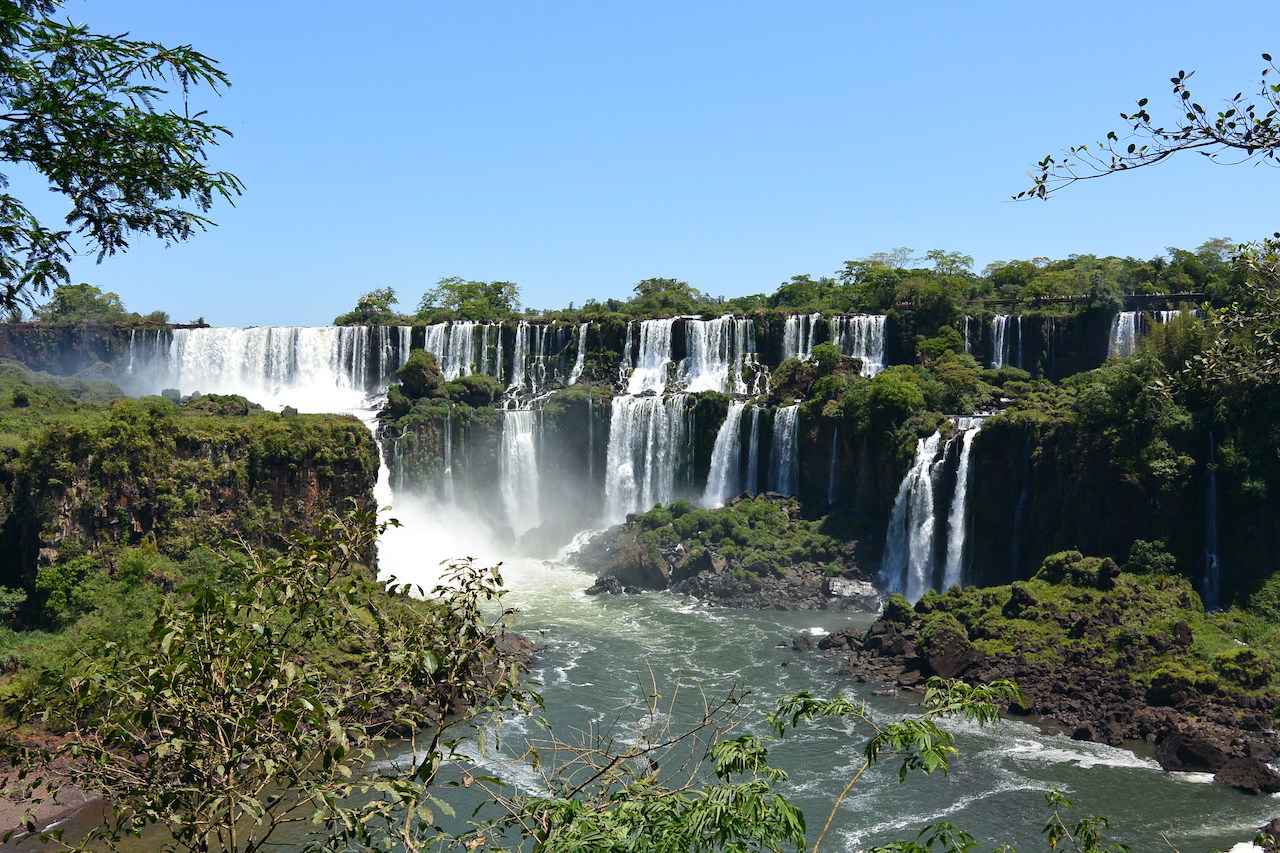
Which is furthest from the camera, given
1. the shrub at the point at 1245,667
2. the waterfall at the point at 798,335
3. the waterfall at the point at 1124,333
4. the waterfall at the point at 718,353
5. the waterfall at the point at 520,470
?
the waterfall at the point at 718,353

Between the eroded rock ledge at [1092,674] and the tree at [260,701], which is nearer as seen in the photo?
the tree at [260,701]

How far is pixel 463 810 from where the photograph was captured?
16938 mm

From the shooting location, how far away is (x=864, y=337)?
145ft

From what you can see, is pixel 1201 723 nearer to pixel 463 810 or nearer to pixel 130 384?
pixel 463 810

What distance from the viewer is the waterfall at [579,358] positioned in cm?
4822

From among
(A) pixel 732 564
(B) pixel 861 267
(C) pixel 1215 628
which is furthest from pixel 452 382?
(C) pixel 1215 628

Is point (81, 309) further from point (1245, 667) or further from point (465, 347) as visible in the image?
point (1245, 667)

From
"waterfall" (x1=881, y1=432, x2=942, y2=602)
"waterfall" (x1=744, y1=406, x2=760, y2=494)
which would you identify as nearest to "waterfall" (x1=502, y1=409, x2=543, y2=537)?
"waterfall" (x1=744, y1=406, x2=760, y2=494)

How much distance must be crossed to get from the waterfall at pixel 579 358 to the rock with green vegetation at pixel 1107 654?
77.8 ft

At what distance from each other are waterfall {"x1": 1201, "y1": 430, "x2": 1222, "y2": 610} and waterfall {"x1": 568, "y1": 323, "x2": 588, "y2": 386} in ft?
90.4

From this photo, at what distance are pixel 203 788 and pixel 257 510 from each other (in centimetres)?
2499

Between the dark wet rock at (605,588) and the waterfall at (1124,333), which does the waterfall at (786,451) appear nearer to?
the dark wet rock at (605,588)

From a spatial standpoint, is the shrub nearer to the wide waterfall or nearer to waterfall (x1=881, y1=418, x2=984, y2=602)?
waterfall (x1=881, y1=418, x2=984, y2=602)

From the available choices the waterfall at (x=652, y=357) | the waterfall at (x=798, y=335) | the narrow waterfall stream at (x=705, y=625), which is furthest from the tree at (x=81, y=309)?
the waterfall at (x=798, y=335)
